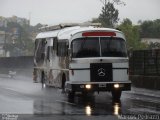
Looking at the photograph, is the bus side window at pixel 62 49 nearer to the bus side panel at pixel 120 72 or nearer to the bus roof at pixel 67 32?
the bus roof at pixel 67 32

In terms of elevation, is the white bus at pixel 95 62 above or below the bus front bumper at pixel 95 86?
above

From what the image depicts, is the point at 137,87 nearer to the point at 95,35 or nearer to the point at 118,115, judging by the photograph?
the point at 95,35

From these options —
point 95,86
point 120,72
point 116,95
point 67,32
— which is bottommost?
point 116,95

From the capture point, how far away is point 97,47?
21875mm

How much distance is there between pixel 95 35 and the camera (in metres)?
22.1

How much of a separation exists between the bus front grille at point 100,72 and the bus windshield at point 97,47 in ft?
1.33

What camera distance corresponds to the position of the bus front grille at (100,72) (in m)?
21.5

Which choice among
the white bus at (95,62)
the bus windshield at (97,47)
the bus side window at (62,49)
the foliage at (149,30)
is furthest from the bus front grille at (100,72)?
the foliage at (149,30)

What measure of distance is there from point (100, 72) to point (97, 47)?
1017mm

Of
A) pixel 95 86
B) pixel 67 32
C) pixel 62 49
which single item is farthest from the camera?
pixel 62 49

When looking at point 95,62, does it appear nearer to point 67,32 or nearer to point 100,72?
point 100,72

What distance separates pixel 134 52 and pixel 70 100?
1350 centimetres

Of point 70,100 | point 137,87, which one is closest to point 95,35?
point 70,100

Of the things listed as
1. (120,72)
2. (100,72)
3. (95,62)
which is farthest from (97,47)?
(120,72)
